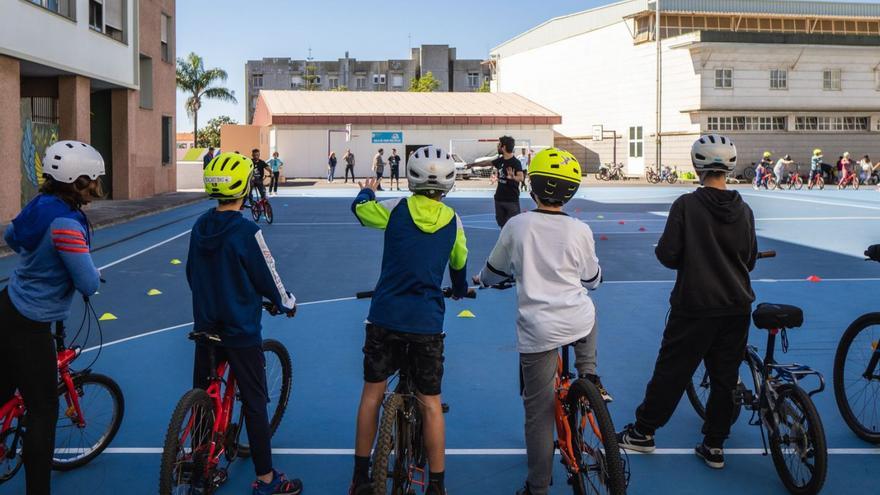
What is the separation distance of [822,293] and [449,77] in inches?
4004

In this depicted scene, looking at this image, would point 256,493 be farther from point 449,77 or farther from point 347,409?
point 449,77

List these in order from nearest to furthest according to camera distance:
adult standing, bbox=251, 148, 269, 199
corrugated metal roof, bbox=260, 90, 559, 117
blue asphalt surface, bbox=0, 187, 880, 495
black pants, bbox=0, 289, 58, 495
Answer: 1. black pants, bbox=0, 289, 58, 495
2. blue asphalt surface, bbox=0, 187, 880, 495
3. adult standing, bbox=251, 148, 269, 199
4. corrugated metal roof, bbox=260, 90, 559, 117

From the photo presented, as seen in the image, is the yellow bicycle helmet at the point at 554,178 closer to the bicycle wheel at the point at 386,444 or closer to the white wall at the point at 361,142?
the bicycle wheel at the point at 386,444

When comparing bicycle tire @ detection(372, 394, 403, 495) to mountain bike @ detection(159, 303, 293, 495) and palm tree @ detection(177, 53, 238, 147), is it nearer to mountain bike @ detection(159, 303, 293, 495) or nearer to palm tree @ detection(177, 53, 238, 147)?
mountain bike @ detection(159, 303, 293, 495)

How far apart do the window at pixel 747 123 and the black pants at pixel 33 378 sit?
48428 mm

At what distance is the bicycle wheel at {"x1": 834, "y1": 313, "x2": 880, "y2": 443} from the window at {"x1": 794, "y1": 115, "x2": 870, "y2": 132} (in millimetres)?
48523

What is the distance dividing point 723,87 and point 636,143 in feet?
22.0

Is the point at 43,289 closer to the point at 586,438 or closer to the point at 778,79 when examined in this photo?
the point at 586,438

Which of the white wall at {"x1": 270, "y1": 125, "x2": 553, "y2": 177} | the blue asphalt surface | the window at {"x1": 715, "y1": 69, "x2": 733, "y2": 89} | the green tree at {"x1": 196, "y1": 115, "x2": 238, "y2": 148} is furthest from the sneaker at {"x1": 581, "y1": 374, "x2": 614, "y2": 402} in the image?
the green tree at {"x1": 196, "y1": 115, "x2": 238, "y2": 148}

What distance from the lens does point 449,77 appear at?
362ft

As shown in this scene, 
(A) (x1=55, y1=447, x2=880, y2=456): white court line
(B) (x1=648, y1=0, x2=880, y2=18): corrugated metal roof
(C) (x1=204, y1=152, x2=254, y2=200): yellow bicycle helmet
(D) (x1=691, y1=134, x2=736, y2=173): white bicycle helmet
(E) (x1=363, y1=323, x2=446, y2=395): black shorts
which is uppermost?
(B) (x1=648, y1=0, x2=880, y2=18): corrugated metal roof

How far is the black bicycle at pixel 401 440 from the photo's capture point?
3.89m

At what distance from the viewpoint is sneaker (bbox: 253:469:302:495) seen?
4.45m

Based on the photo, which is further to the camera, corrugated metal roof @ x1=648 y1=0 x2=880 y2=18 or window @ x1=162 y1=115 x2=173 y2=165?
corrugated metal roof @ x1=648 y1=0 x2=880 y2=18
